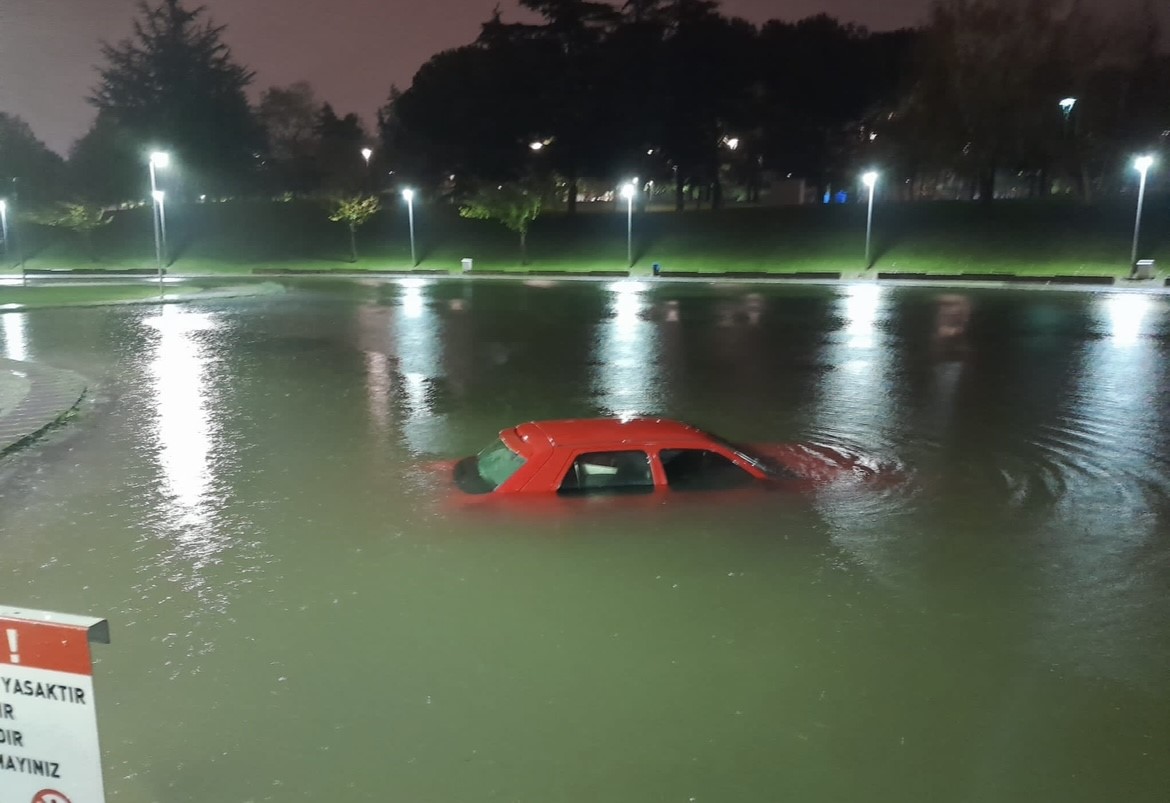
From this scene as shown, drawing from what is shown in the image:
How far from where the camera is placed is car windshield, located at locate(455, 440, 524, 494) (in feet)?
31.9

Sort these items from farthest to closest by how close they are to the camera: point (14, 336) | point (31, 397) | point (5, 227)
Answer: point (5, 227) → point (14, 336) → point (31, 397)

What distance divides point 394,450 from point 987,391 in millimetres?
10207

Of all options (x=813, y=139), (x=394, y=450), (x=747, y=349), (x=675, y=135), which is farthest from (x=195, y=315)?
(x=813, y=139)

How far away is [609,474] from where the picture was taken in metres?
9.61

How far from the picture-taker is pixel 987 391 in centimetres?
1579

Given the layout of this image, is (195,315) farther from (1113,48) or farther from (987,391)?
(1113,48)

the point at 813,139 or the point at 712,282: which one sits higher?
the point at 813,139

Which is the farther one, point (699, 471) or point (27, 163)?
point (27, 163)

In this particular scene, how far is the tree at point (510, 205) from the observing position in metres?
52.1

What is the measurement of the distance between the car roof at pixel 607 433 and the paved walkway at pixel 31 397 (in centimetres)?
734

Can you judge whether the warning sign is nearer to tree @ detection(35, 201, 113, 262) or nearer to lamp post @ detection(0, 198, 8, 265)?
tree @ detection(35, 201, 113, 262)

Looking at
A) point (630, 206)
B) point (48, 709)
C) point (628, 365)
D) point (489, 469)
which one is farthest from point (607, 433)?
point (630, 206)

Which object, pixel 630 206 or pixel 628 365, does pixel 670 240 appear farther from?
pixel 628 365

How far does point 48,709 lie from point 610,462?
695cm
